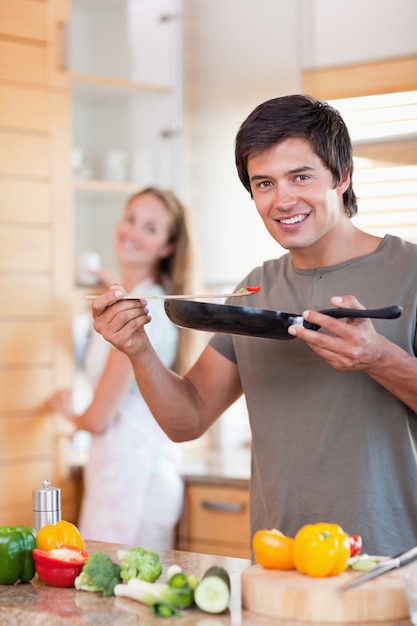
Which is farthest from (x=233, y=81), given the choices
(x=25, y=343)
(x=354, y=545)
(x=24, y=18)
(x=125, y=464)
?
(x=354, y=545)

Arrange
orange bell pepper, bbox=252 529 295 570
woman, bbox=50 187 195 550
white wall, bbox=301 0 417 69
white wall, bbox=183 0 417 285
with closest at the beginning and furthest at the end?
orange bell pepper, bbox=252 529 295 570, woman, bbox=50 187 195 550, white wall, bbox=301 0 417 69, white wall, bbox=183 0 417 285

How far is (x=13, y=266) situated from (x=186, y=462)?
0.96 metres

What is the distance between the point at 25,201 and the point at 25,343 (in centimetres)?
46

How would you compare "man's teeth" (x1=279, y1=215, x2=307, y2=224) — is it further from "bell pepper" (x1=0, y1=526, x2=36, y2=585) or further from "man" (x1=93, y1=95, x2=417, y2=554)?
"bell pepper" (x1=0, y1=526, x2=36, y2=585)

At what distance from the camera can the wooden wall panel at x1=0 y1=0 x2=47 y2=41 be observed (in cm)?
312

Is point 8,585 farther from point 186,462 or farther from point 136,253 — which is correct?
point 186,462

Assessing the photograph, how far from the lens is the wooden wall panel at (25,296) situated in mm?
3111

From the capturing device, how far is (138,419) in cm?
309

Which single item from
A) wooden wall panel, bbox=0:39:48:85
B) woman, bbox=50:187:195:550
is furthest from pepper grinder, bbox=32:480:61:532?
wooden wall panel, bbox=0:39:48:85

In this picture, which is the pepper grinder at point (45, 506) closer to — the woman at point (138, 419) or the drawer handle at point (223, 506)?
the woman at point (138, 419)

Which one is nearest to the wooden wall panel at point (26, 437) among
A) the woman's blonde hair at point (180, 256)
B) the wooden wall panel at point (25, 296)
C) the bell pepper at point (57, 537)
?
the wooden wall panel at point (25, 296)

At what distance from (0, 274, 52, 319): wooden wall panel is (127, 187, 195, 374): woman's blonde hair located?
0.42m

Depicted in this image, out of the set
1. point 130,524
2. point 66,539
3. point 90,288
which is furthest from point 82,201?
point 66,539

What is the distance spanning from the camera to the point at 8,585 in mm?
1601
